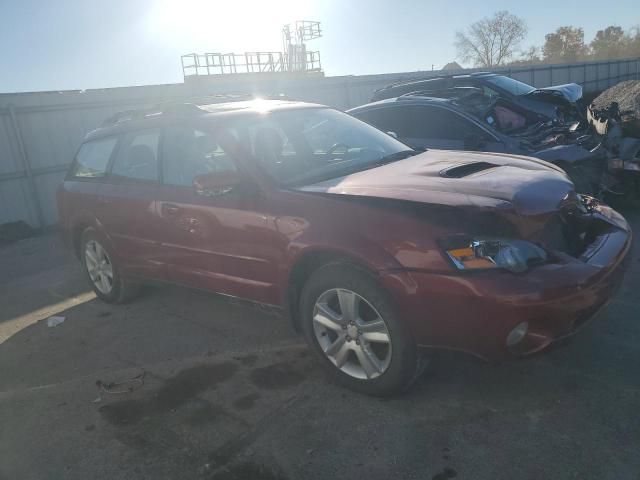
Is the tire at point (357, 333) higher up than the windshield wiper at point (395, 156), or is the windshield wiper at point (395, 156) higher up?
the windshield wiper at point (395, 156)

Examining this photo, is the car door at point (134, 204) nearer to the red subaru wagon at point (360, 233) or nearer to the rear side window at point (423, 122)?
the red subaru wagon at point (360, 233)

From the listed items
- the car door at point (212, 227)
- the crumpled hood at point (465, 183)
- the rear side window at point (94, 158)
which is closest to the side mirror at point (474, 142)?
the crumpled hood at point (465, 183)

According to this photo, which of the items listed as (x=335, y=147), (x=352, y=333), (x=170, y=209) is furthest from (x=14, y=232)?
(x=352, y=333)

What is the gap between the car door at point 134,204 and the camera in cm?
→ 430

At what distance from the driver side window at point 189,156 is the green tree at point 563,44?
208ft

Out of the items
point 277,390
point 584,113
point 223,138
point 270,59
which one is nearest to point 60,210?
point 223,138

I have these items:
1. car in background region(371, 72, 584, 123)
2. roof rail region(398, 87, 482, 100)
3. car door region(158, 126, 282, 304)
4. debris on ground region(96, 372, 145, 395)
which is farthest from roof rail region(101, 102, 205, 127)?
car in background region(371, 72, 584, 123)

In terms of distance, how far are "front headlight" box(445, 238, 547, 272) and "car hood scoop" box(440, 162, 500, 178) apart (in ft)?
2.49

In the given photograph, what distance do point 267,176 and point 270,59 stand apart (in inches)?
1274

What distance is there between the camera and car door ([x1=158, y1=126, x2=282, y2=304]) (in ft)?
11.3

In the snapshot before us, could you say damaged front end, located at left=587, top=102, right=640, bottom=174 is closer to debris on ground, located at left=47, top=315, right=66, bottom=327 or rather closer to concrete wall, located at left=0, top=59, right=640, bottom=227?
debris on ground, located at left=47, top=315, right=66, bottom=327

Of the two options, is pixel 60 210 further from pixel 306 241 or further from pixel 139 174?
pixel 306 241

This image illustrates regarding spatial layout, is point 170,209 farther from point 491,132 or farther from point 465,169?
point 491,132

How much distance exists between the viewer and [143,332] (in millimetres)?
4520
